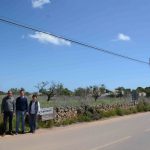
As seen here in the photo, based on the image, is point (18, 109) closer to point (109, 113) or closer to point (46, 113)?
point (46, 113)

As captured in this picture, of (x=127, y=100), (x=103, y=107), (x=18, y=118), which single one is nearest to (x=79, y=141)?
(x=18, y=118)

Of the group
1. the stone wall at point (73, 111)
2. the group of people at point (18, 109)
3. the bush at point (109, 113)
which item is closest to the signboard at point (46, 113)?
the stone wall at point (73, 111)

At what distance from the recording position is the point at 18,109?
18.9 meters

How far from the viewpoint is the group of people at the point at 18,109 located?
1808cm

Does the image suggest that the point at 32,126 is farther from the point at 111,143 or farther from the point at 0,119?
the point at 111,143

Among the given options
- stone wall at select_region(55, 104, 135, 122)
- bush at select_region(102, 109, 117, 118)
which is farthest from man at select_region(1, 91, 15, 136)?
bush at select_region(102, 109, 117, 118)

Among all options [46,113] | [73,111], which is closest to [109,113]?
[73,111]

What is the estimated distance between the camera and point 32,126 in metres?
19.3

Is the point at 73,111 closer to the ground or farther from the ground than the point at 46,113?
farther from the ground

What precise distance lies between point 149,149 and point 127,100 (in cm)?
3013

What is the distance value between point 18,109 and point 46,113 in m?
4.00

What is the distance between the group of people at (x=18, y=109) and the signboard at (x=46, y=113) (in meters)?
2.20

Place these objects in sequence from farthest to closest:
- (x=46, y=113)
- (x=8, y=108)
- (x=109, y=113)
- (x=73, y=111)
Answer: (x=109, y=113)
(x=73, y=111)
(x=46, y=113)
(x=8, y=108)

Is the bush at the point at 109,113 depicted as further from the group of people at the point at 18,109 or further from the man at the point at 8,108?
the man at the point at 8,108
